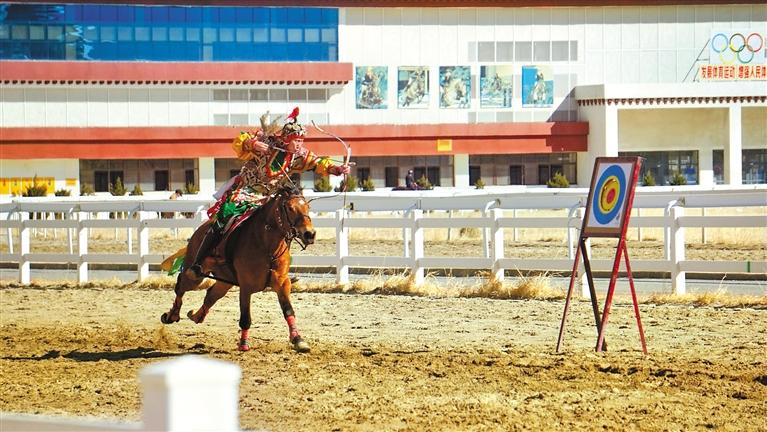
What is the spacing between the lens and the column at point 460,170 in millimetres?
65812

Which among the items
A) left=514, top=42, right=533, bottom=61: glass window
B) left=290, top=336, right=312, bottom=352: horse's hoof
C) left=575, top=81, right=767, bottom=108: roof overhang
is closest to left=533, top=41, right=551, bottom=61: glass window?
left=514, top=42, right=533, bottom=61: glass window

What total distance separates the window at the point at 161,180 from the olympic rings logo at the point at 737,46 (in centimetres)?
2661

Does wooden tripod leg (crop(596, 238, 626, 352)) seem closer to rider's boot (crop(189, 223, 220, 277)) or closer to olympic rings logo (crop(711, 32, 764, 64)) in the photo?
rider's boot (crop(189, 223, 220, 277))

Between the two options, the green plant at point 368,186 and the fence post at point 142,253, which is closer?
the fence post at point 142,253

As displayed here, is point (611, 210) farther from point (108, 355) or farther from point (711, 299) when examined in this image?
point (711, 299)

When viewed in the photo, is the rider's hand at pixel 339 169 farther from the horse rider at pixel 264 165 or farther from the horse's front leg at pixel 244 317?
the horse's front leg at pixel 244 317

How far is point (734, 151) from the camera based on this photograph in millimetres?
64500

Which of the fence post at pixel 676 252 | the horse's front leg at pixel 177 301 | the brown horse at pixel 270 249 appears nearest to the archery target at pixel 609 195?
the brown horse at pixel 270 249

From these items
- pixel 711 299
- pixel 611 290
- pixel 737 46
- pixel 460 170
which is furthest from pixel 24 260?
pixel 737 46

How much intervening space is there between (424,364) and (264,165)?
2898 mm

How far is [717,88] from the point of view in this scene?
6388 cm

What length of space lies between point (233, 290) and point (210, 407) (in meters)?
18.6

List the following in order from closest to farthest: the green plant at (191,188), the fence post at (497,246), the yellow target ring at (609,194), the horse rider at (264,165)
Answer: the yellow target ring at (609,194)
the horse rider at (264,165)
the fence post at (497,246)
the green plant at (191,188)

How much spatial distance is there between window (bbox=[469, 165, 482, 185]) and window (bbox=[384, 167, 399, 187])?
11.7ft
